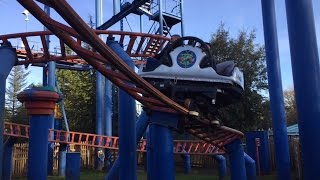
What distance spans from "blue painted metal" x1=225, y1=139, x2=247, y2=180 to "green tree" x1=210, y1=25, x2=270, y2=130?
31.0 feet

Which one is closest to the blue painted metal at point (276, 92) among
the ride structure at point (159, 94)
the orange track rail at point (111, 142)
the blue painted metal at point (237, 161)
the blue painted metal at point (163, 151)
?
the orange track rail at point (111, 142)

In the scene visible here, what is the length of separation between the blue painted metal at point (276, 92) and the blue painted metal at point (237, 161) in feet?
8.58

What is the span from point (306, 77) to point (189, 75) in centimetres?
186

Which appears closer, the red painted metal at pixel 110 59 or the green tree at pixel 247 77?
the red painted metal at pixel 110 59

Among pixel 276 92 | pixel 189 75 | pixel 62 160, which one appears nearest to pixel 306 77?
pixel 189 75

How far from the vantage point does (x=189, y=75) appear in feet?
18.6

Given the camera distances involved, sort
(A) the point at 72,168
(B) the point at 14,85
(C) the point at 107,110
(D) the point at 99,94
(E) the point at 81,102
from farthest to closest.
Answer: (B) the point at 14,85 < (E) the point at 81,102 < (D) the point at 99,94 < (C) the point at 107,110 < (A) the point at 72,168

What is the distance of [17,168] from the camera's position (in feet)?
51.3

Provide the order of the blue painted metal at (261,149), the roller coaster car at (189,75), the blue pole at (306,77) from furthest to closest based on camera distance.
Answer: the blue painted metal at (261,149) → the blue pole at (306,77) → the roller coaster car at (189,75)

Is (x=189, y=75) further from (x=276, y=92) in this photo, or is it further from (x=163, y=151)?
(x=276, y=92)

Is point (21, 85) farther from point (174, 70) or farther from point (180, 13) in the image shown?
point (174, 70)

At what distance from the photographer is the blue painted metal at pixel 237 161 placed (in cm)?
744

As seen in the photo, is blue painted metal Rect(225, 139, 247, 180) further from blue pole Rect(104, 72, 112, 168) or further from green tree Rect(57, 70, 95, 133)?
green tree Rect(57, 70, 95, 133)

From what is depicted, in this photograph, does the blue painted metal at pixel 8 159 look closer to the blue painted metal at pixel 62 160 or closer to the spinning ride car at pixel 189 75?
the blue painted metal at pixel 62 160
